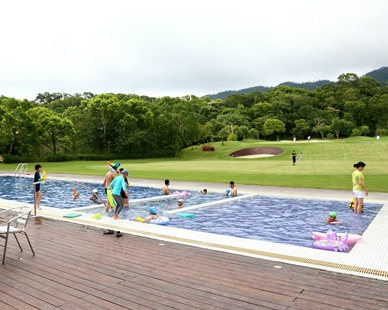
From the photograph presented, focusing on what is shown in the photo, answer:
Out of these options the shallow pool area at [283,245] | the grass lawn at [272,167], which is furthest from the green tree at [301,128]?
the shallow pool area at [283,245]

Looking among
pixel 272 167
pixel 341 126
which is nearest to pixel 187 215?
pixel 272 167

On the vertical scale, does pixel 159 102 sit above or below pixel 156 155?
above

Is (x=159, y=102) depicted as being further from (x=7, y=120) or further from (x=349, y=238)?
(x=349, y=238)

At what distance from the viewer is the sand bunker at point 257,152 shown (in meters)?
51.7

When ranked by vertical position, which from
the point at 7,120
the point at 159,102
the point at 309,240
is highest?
the point at 159,102

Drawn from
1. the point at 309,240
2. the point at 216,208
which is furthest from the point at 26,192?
the point at 309,240

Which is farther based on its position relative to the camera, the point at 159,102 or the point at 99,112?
the point at 159,102

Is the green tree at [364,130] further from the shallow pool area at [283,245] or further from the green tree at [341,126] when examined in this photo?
the shallow pool area at [283,245]

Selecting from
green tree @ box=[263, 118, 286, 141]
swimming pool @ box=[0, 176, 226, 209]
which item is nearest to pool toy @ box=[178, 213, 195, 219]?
swimming pool @ box=[0, 176, 226, 209]

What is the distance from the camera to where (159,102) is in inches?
2653

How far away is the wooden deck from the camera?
178 inches

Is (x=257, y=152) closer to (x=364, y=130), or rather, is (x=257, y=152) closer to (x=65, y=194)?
(x=364, y=130)

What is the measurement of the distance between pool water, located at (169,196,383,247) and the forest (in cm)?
3956

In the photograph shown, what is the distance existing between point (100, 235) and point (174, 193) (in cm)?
881
